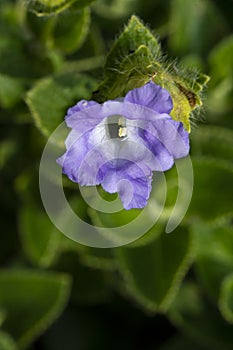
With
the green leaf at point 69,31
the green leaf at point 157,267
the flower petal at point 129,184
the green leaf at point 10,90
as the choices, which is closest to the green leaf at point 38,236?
the green leaf at point 157,267

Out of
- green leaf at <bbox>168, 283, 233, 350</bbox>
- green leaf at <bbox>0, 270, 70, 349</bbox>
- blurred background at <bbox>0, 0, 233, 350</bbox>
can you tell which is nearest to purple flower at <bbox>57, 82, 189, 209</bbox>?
blurred background at <bbox>0, 0, 233, 350</bbox>

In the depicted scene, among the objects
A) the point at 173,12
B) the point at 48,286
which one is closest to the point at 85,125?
the point at 48,286

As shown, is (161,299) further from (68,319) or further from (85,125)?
(85,125)

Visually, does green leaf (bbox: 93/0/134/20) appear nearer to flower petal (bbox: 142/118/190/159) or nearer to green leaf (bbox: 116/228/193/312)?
green leaf (bbox: 116/228/193/312)

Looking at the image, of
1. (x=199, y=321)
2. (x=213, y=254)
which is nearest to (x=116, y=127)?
(x=213, y=254)

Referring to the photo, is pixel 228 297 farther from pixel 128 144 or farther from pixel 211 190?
pixel 128 144

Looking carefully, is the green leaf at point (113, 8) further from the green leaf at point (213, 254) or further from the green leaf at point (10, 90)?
the green leaf at point (213, 254)

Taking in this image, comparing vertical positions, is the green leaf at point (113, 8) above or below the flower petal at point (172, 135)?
below
